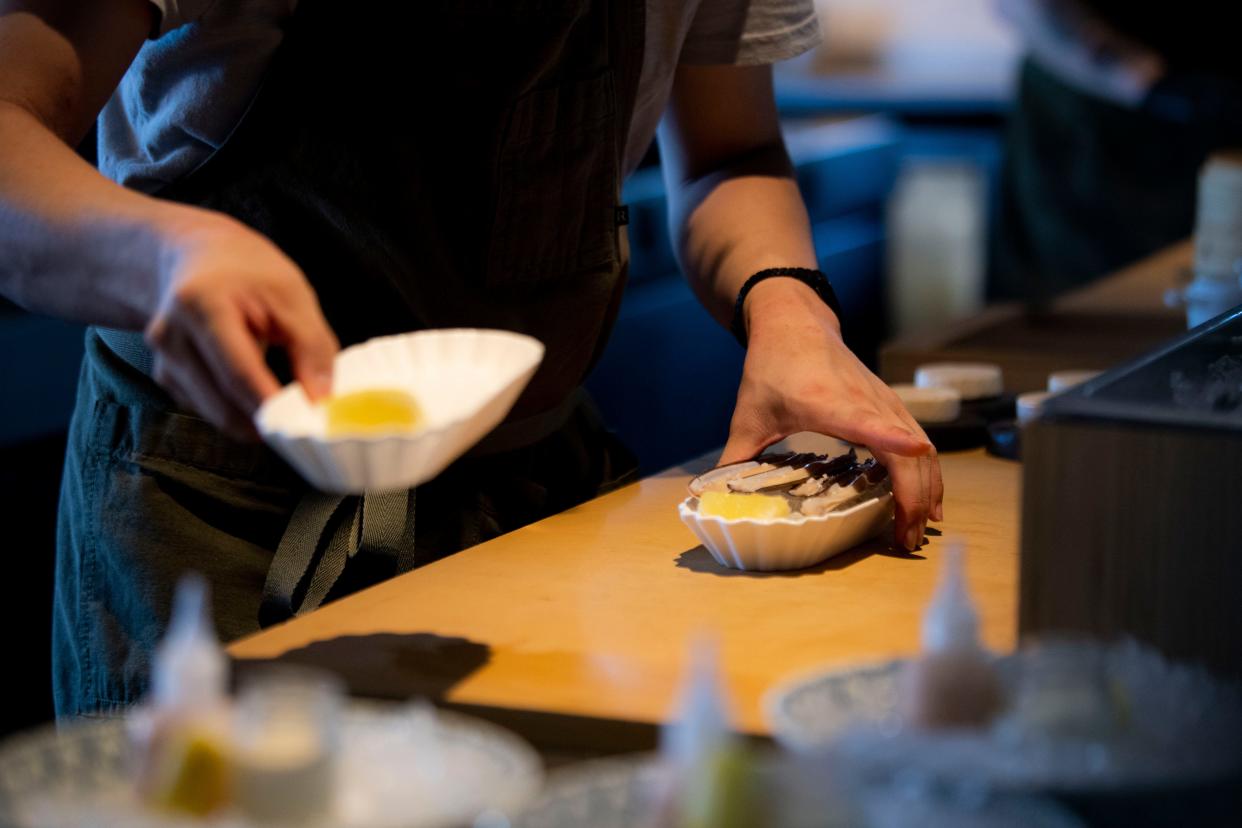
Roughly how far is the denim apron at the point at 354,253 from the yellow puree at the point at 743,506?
0.27 metres

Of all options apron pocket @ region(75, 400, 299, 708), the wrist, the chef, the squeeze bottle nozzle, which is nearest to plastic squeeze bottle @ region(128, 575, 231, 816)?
the squeeze bottle nozzle

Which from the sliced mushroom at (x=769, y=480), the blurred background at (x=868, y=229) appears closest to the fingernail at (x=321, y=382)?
the sliced mushroom at (x=769, y=480)

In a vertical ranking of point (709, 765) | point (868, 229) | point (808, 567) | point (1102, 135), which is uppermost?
point (709, 765)

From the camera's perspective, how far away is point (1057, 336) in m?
2.31

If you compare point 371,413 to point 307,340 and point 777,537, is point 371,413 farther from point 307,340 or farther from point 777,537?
point 777,537

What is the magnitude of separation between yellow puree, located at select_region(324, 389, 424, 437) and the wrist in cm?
56

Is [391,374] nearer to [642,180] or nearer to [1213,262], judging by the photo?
[1213,262]

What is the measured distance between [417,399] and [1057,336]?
1540 millimetres

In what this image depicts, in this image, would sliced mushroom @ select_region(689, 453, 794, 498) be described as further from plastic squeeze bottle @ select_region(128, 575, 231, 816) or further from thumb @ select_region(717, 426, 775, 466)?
plastic squeeze bottle @ select_region(128, 575, 231, 816)

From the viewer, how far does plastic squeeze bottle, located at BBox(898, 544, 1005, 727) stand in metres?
0.74

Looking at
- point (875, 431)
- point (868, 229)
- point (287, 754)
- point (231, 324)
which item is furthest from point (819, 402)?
point (868, 229)

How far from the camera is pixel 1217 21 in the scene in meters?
3.99

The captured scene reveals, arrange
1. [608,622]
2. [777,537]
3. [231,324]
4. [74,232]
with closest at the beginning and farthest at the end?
[231,324] → [74,232] → [608,622] → [777,537]

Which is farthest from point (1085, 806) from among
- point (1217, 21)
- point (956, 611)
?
point (1217, 21)
